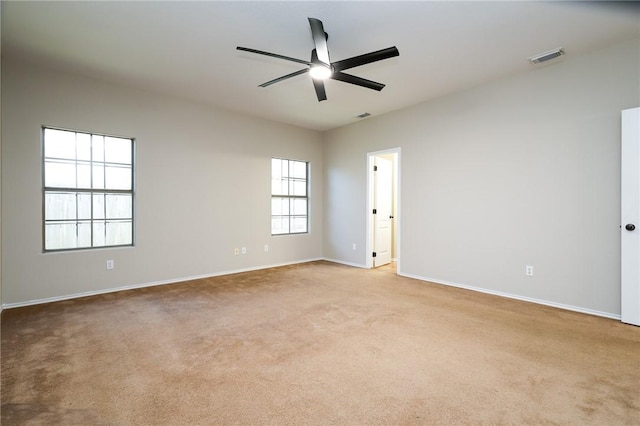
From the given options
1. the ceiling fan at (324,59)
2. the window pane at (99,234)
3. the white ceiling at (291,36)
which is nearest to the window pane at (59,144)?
the white ceiling at (291,36)

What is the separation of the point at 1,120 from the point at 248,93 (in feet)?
9.39

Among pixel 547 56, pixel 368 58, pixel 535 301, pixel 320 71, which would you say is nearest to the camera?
pixel 368 58

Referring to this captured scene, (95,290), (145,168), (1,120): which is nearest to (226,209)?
(145,168)

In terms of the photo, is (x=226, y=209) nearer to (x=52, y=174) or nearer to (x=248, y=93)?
(x=248, y=93)

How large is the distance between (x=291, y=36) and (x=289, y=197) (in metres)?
3.63

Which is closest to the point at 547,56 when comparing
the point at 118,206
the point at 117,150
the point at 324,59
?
the point at 324,59

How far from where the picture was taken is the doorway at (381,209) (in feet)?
18.7

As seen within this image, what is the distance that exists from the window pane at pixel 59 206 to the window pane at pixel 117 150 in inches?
27.0

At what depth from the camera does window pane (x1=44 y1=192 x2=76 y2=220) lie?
3.70 meters

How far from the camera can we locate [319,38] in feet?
7.66

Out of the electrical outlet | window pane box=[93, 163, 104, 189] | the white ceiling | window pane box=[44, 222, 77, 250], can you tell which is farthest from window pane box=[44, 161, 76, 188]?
the electrical outlet

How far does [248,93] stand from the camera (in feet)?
14.3

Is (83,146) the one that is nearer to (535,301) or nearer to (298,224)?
(298,224)

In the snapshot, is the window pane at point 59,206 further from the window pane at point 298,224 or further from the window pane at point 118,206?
the window pane at point 298,224
